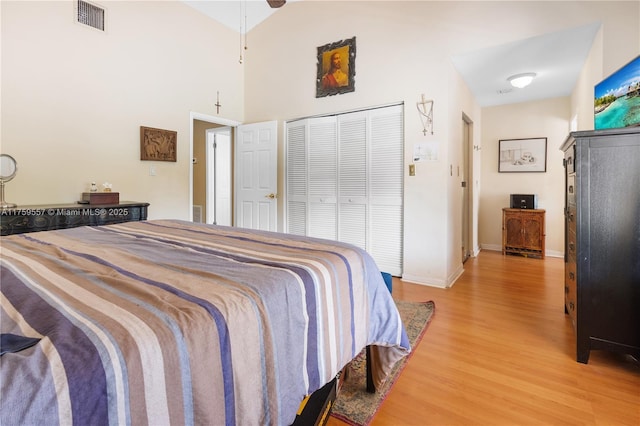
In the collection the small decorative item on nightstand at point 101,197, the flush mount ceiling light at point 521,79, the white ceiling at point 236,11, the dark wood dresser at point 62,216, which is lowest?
the dark wood dresser at point 62,216

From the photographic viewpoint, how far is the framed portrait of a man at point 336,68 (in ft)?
12.3

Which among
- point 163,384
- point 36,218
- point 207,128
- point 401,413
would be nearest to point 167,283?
point 163,384

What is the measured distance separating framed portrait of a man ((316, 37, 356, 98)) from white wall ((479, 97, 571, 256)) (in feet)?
8.91

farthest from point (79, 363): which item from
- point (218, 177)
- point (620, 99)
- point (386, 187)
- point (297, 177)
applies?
point (218, 177)

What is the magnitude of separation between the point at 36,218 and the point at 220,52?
3.14m

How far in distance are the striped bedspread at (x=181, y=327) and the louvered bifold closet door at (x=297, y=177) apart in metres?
2.90

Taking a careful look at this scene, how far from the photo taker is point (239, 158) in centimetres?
482

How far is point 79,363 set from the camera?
504 millimetres

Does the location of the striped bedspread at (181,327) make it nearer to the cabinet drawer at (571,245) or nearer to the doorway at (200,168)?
the cabinet drawer at (571,245)

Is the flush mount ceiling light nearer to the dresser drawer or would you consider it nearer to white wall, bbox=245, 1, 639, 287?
white wall, bbox=245, 1, 639, 287

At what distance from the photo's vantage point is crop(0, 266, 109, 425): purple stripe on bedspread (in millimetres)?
475

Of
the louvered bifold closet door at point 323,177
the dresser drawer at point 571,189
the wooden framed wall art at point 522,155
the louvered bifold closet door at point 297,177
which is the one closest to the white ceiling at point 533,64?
the wooden framed wall art at point 522,155

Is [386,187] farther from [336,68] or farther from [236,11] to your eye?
[236,11]

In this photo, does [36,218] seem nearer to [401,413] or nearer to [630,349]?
[401,413]
